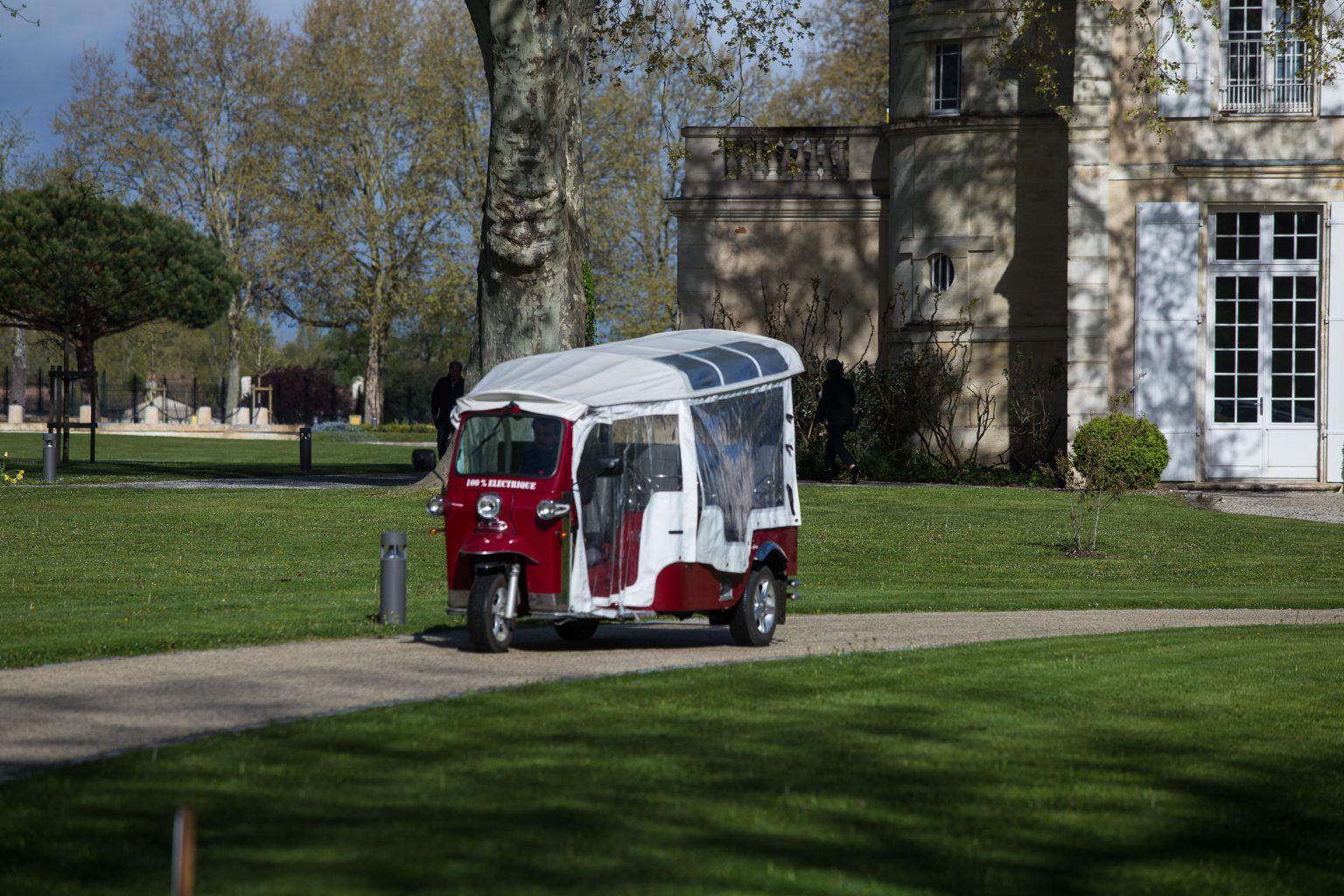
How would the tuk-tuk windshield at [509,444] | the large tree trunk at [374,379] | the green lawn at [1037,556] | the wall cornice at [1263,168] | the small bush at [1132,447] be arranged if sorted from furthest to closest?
1. the large tree trunk at [374,379]
2. the wall cornice at [1263,168]
3. the small bush at [1132,447]
4. the green lawn at [1037,556]
5. the tuk-tuk windshield at [509,444]

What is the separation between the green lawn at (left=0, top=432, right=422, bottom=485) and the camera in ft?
99.2

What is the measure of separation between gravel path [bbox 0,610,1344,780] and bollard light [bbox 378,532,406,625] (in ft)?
1.69

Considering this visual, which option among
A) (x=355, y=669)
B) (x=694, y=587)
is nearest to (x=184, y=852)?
(x=355, y=669)

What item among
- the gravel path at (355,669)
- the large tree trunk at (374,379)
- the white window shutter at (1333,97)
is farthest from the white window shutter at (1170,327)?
the large tree trunk at (374,379)

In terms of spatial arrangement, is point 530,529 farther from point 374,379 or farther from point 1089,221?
point 374,379

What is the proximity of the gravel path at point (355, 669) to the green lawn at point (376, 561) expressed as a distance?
725 millimetres

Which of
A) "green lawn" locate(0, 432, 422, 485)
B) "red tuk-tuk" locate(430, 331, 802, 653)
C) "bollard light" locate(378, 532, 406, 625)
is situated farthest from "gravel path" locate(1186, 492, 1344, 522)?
"bollard light" locate(378, 532, 406, 625)

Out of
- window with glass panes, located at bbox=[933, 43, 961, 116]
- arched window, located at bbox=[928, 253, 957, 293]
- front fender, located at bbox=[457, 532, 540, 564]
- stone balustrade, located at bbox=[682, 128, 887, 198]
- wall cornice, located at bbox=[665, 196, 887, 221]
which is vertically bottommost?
front fender, located at bbox=[457, 532, 540, 564]

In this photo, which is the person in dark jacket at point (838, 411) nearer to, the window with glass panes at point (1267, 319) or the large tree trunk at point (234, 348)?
the window with glass panes at point (1267, 319)

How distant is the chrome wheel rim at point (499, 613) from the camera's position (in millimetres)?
10805

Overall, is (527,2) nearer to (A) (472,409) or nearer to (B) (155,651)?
(A) (472,409)

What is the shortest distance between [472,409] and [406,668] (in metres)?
1.88

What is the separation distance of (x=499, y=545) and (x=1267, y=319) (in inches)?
792

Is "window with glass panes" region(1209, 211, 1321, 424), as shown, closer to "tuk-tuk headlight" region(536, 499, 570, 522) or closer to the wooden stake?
"tuk-tuk headlight" region(536, 499, 570, 522)
